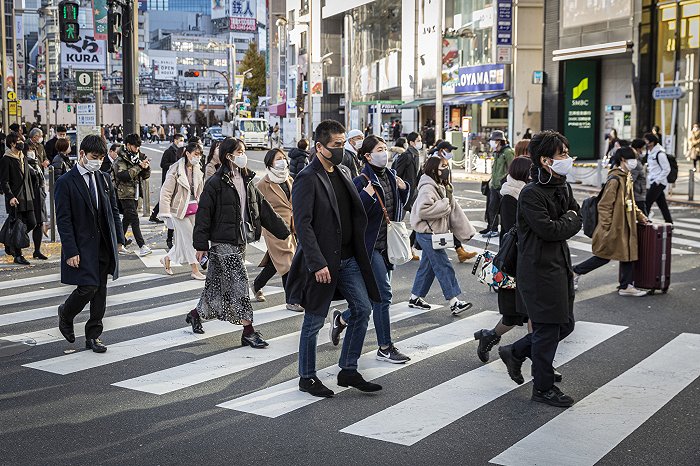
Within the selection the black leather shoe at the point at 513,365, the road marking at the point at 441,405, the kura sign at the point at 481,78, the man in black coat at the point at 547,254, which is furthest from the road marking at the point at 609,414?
the kura sign at the point at 481,78

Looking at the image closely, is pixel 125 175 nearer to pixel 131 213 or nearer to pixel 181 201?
pixel 131 213

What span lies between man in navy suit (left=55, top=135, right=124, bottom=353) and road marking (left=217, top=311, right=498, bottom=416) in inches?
83.4

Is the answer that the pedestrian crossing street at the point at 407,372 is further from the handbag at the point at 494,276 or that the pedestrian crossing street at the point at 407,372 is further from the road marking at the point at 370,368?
the handbag at the point at 494,276

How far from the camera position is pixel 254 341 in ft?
28.7

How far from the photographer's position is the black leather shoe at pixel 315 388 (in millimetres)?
7023

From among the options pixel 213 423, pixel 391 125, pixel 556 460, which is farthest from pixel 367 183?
pixel 391 125

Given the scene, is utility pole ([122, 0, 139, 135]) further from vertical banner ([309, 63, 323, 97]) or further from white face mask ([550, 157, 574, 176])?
vertical banner ([309, 63, 323, 97])

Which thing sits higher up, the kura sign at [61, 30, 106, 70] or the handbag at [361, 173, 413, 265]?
the kura sign at [61, 30, 106, 70]

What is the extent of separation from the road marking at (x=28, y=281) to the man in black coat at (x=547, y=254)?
312 inches

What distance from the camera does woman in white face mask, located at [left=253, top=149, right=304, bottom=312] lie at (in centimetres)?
1070

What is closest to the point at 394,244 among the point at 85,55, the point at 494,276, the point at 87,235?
the point at 494,276

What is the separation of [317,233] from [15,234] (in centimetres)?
869

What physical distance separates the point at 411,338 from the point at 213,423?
3128 mm

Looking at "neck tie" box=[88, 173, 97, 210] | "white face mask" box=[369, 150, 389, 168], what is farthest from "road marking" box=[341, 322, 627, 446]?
"neck tie" box=[88, 173, 97, 210]
